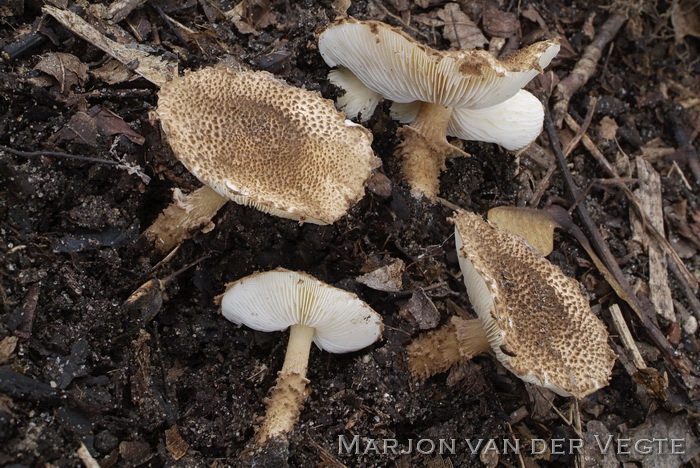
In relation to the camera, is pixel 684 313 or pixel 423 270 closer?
pixel 423 270

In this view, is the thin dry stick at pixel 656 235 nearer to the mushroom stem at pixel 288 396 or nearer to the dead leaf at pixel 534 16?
the dead leaf at pixel 534 16

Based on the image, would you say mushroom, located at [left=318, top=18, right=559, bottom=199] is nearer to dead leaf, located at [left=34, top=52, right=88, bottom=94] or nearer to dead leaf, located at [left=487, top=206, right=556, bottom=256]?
dead leaf, located at [left=487, top=206, right=556, bottom=256]

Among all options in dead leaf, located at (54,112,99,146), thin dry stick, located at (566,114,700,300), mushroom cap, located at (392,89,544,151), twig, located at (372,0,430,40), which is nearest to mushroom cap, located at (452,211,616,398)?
mushroom cap, located at (392,89,544,151)

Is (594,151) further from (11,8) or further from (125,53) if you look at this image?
(11,8)

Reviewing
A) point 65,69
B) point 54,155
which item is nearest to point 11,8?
point 65,69

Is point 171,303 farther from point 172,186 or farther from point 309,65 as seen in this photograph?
point 309,65

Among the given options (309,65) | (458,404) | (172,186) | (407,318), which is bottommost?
(458,404)

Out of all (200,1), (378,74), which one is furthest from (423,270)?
(200,1)
